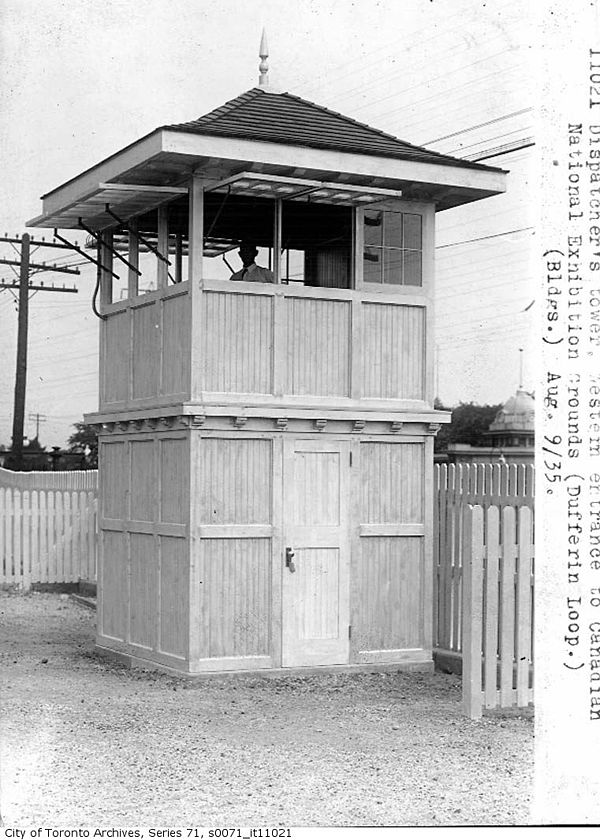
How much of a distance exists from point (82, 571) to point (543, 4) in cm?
1669

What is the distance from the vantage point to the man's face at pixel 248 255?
15.0 metres

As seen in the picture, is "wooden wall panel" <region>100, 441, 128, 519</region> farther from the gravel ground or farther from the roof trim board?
the roof trim board

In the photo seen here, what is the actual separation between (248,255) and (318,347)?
235cm

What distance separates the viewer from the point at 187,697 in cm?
1184

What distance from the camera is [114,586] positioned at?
14609 mm

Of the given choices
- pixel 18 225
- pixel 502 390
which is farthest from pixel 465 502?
pixel 502 390

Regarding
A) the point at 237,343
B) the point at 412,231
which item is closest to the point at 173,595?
the point at 237,343

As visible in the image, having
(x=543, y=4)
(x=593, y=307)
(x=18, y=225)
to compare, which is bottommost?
(x=593, y=307)

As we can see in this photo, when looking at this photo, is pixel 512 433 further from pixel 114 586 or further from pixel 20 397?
pixel 114 586

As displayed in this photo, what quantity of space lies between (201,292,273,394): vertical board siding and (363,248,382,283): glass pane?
1.35 meters

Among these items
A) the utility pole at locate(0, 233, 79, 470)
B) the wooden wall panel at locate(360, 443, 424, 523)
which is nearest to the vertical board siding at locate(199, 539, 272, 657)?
the wooden wall panel at locate(360, 443, 424, 523)

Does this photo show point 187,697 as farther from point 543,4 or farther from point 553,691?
point 543,4

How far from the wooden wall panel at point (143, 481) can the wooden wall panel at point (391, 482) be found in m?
2.27

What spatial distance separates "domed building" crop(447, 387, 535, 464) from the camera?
4291cm
